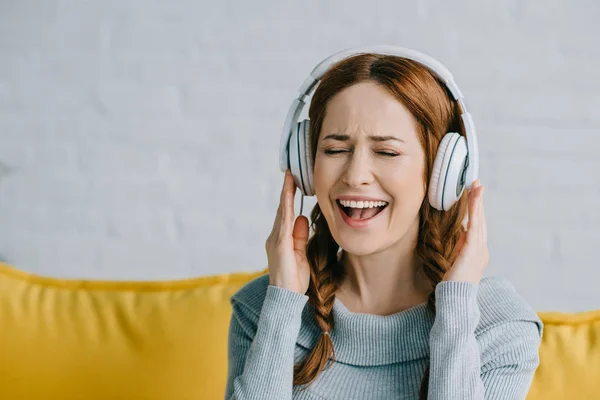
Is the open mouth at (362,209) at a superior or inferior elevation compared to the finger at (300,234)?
superior

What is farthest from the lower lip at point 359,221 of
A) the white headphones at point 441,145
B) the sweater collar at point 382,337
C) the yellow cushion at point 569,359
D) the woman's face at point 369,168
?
the yellow cushion at point 569,359

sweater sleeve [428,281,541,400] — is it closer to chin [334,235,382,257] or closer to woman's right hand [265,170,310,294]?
chin [334,235,382,257]

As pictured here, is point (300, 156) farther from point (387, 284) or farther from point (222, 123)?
point (222, 123)

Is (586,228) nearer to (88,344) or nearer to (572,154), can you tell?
(572,154)

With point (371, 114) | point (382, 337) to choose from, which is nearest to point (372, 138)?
point (371, 114)

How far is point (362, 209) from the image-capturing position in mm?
1405

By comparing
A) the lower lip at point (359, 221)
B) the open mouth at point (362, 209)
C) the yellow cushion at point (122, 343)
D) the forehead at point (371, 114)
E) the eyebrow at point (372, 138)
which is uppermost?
Answer: the forehead at point (371, 114)

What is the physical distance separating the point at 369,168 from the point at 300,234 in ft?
0.77

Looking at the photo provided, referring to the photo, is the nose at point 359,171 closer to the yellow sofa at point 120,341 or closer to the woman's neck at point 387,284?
the woman's neck at point 387,284

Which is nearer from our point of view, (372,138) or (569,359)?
(372,138)

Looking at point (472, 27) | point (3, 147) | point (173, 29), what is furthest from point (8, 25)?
point (472, 27)

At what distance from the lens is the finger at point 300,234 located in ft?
4.94

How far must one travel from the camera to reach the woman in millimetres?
1345

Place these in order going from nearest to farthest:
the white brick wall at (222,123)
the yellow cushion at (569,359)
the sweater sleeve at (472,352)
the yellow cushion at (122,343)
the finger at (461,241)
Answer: the sweater sleeve at (472,352) < the finger at (461,241) < the yellow cushion at (569,359) < the yellow cushion at (122,343) < the white brick wall at (222,123)
